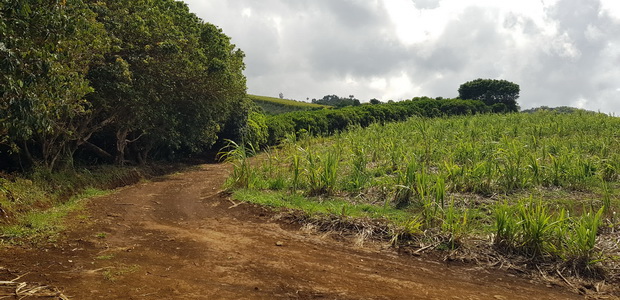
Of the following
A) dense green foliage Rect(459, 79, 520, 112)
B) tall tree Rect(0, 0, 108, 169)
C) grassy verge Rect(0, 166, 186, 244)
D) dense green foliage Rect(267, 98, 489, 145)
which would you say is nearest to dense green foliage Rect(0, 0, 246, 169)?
tall tree Rect(0, 0, 108, 169)

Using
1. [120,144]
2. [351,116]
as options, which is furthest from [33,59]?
[351,116]

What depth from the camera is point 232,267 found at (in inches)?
182

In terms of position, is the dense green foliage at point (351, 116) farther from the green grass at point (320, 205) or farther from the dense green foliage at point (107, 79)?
the green grass at point (320, 205)

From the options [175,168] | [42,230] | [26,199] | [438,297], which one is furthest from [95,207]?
[175,168]

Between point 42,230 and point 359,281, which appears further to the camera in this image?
point 42,230

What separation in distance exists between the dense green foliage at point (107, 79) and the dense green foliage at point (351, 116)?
227 inches

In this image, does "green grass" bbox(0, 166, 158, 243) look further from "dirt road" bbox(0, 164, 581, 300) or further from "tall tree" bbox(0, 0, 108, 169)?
"tall tree" bbox(0, 0, 108, 169)

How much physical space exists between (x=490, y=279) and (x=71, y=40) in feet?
26.1

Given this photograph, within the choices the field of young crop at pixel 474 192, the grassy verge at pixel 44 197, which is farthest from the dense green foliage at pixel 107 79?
the field of young crop at pixel 474 192

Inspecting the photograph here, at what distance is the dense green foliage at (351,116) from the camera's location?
25291 mm

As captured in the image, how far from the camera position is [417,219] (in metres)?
6.25

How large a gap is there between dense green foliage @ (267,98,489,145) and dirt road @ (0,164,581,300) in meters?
14.7

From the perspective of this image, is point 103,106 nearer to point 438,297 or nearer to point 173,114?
point 173,114

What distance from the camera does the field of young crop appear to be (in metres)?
5.20
